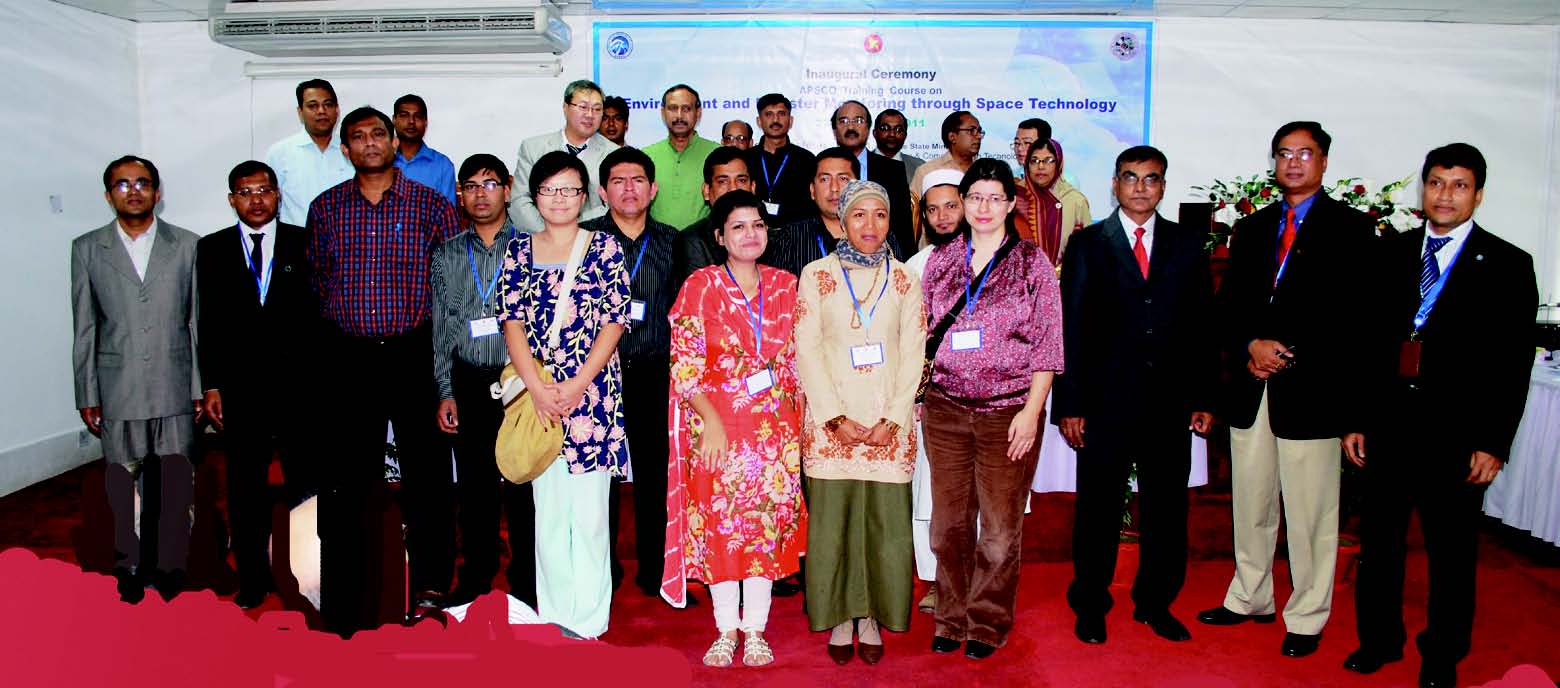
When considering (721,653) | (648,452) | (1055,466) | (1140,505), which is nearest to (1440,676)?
(1140,505)

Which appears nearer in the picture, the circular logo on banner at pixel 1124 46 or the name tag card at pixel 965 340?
the name tag card at pixel 965 340

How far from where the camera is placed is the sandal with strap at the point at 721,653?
119 inches

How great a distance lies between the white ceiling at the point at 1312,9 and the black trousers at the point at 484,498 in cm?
369

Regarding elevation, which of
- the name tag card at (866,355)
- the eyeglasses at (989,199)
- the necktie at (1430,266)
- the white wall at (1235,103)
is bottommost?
the name tag card at (866,355)

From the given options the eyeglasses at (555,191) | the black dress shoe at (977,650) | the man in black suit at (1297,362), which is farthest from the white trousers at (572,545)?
the man in black suit at (1297,362)

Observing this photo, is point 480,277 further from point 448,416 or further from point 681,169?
point 681,169

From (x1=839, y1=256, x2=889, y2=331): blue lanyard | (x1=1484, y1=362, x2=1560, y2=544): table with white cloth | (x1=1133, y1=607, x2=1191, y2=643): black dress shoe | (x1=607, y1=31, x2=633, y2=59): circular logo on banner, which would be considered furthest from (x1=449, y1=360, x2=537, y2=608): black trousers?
(x1=1484, y1=362, x2=1560, y2=544): table with white cloth

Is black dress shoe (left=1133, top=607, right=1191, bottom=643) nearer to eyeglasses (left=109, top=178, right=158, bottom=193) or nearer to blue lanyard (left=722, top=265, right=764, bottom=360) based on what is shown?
blue lanyard (left=722, top=265, right=764, bottom=360)

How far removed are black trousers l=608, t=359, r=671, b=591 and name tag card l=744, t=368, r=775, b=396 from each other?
620 mm

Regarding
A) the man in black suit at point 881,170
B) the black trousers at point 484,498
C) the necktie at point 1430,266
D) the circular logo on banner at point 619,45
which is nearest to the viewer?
the necktie at point 1430,266

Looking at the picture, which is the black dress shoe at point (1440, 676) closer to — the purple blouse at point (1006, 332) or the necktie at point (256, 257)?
the purple blouse at point (1006, 332)

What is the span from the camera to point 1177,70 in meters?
6.64

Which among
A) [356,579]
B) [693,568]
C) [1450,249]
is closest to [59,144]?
[693,568]

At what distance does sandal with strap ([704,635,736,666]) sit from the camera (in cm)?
302
